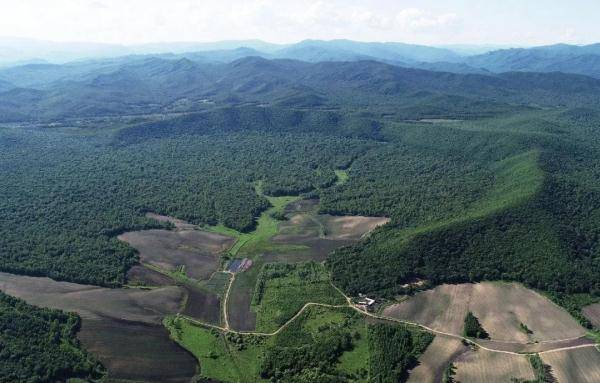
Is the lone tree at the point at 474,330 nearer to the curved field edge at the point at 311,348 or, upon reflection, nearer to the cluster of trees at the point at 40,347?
the curved field edge at the point at 311,348

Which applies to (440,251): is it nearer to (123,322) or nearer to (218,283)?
(218,283)

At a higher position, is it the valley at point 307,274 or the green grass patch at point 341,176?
the green grass patch at point 341,176

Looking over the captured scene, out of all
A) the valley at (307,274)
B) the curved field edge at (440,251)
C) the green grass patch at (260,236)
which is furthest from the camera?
the green grass patch at (260,236)

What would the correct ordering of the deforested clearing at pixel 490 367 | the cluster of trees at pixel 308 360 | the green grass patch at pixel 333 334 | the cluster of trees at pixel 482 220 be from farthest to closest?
1. the cluster of trees at pixel 482 220
2. the green grass patch at pixel 333 334
3. the cluster of trees at pixel 308 360
4. the deforested clearing at pixel 490 367

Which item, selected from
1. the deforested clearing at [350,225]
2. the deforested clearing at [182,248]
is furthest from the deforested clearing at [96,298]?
the deforested clearing at [350,225]

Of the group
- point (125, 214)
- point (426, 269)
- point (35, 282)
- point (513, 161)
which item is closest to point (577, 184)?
point (513, 161)

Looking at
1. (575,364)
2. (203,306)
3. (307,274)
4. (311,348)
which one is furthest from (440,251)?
(203,306)

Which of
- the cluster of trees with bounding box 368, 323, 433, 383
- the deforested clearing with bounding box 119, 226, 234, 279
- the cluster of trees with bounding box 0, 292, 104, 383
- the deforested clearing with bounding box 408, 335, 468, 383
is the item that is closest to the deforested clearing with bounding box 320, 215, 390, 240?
the deforested clearing with bounding box 119, 226, 234, 279
